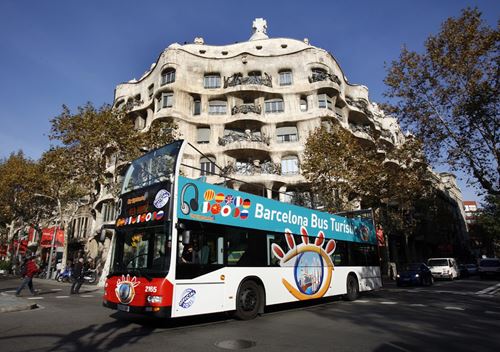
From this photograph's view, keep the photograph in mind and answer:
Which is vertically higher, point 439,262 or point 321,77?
point 321,77

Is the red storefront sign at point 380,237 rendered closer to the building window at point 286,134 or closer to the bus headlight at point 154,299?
the building window at point 286,134

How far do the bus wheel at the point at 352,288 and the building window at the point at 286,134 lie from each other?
1849 centimetres

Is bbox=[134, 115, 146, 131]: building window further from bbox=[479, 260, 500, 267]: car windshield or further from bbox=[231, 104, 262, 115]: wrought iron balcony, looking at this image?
bbox=[479, 260, 500, 267]: car windshield

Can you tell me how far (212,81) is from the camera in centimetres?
3378

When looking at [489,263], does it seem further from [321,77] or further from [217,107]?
[217,107]

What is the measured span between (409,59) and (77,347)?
55.8 ft

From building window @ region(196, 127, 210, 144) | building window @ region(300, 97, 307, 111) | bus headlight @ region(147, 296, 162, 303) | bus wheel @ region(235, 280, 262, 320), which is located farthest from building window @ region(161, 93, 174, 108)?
bus headlight @ region(147, 296, 162, 303)

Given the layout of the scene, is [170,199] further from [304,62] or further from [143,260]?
[304,62]

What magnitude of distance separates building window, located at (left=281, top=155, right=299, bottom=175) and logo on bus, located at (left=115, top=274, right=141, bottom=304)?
22693 mm

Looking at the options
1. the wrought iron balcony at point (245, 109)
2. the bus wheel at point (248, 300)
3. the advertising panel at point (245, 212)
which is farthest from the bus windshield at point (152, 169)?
the wrought iron balcony at point (245, 109)

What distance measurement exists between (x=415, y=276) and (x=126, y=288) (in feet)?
66.7

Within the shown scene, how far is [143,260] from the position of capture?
8.09m

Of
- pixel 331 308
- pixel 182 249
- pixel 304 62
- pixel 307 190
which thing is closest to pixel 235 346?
pixel 182 249

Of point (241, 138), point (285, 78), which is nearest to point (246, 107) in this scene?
point (241, 138)
